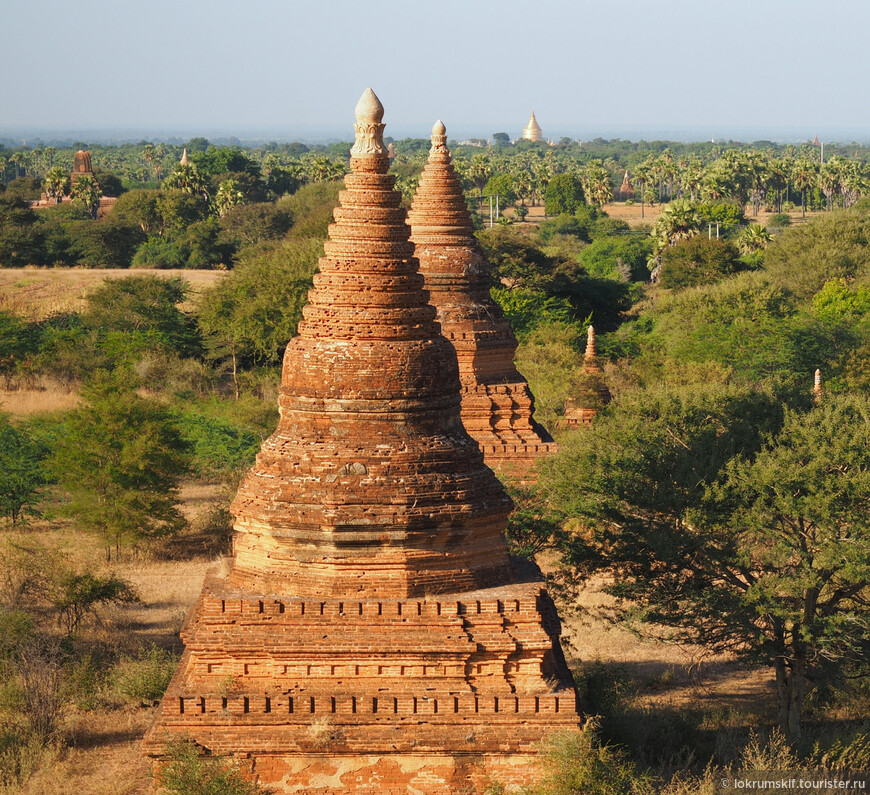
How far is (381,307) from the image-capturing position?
42.0ft

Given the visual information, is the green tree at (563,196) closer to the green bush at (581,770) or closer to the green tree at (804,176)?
the green tree at (804,176)

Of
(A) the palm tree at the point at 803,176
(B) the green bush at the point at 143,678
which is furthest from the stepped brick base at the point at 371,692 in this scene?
(A) the palm tree at the point at 803,176

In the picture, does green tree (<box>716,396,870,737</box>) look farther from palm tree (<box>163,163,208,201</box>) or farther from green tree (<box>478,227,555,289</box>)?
palm tree (<box>163,163,208,201</box>)

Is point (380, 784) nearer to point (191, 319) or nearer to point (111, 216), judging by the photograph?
point (191, 319)

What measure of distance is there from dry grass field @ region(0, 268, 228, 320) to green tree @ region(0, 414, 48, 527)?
22215 mm

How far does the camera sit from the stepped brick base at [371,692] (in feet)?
38.4

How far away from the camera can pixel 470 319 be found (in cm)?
2270

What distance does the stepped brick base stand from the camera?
38.4 feet

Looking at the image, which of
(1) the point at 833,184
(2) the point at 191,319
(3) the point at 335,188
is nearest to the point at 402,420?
(2) the point at 191,319

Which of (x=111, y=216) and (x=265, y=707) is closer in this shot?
(x=265, y=707)

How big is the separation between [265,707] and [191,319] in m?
38.5

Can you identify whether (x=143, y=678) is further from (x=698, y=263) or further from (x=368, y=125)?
(x=698, y=263)

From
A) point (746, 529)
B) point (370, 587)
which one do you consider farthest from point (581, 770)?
point (746, 529)

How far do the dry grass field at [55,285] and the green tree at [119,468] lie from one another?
24254 millimetres
